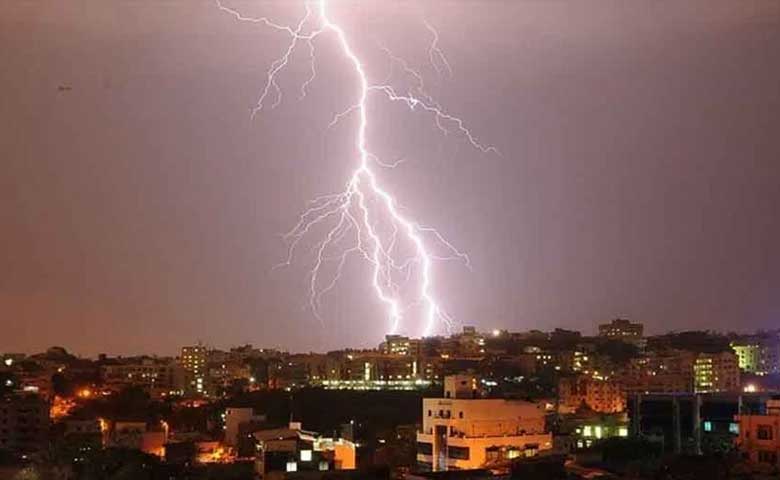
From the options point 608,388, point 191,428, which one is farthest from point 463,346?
point 191,428

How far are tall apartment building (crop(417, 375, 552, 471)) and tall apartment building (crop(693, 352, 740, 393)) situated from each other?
17.4 m

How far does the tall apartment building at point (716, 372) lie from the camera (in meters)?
33.8

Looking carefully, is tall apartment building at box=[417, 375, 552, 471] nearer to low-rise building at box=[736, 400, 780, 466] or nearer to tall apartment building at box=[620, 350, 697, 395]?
low-rise building at box=[736, 400, 780, 466]

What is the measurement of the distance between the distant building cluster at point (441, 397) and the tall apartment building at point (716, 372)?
0.06 metres

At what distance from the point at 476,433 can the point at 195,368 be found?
2859 centimetres

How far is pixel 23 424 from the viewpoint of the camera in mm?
23406

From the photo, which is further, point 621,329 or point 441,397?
point 621,329

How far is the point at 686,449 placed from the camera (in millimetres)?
17312

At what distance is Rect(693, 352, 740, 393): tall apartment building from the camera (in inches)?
1331

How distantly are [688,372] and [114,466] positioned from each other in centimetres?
2221

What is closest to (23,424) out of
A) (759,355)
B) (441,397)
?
(441,397)

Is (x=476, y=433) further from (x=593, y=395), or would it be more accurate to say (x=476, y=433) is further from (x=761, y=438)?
(x=593, y=395)

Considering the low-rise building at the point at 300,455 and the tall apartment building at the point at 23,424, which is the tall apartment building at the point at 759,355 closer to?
the tall apartment building at the point at 23,424

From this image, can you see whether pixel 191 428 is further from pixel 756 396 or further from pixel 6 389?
pixel 756 396
